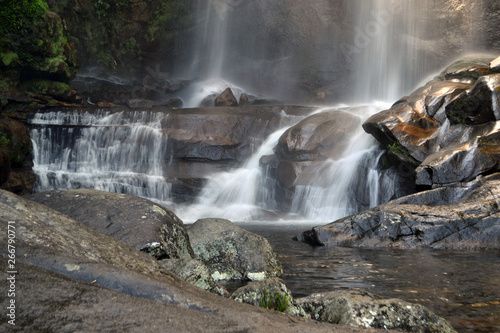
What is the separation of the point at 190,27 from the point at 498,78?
2424 centimetres

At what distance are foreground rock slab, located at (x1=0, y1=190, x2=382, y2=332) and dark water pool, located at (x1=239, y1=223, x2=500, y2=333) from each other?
9.04 feet

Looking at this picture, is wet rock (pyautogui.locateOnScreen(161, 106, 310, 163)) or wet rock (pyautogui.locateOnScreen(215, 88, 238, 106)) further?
wet rock (pyautogui.locateOnScreen(215, 88, 238, 106))

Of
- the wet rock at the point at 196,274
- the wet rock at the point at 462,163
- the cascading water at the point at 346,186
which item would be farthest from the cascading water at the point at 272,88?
the wet rock at the point at 196,274

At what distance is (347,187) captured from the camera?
1401 cm

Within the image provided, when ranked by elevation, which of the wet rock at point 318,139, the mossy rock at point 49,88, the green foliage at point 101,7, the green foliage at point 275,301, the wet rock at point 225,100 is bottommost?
the green foliage at point 275,301

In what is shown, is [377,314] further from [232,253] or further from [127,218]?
[127,218]

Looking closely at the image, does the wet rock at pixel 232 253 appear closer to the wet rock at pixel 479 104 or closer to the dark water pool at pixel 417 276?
the dark water pool at pixel 417 276

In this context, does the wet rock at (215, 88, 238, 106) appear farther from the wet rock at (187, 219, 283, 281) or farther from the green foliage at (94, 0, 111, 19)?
the wet rock at (187, 219, 283, 281)

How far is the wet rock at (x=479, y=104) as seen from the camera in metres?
11.0

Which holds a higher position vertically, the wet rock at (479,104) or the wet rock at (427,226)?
the wet rock at (479,104)

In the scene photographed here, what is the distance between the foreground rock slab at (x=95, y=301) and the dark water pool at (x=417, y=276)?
2755 mm

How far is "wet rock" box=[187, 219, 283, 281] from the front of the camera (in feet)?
20.1

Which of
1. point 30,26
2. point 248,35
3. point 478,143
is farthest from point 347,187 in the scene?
point 248,35

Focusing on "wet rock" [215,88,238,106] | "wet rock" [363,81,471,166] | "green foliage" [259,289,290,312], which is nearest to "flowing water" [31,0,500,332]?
"wet rock" [363,81,471,166]
